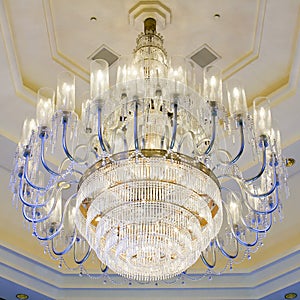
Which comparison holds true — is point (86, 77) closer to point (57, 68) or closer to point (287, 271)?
point (57, 68)

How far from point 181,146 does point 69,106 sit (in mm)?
714

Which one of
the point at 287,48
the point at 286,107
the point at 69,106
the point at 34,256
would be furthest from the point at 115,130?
the point at 34,256

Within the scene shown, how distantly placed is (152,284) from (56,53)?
265 cm

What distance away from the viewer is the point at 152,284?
584 centimetres

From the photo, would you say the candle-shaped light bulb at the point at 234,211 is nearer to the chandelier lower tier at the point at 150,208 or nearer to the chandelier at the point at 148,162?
the chandelier at the point at 148,162

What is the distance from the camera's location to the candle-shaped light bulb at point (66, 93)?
312 centimetres

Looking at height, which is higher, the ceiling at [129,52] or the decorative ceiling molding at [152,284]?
the ceiling at [129,52]

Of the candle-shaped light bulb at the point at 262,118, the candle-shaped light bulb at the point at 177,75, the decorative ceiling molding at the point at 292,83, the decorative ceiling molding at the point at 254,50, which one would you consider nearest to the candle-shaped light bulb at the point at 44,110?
the candle-shaped light bulb at the point at 177,75

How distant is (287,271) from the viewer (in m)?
5.50

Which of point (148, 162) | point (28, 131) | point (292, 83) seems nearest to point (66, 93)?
point (28, 131)

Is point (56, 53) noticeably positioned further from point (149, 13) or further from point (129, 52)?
point (149, 13)

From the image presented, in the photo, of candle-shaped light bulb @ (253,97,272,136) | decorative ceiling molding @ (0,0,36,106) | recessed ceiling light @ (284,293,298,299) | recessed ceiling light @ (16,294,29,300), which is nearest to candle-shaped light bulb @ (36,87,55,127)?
decorative ceiling molding @ (0,0,36,106)

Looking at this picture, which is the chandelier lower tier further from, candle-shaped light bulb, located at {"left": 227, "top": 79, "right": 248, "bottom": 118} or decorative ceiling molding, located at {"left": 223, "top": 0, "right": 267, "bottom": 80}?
decorative ceiling molding, located at {"left": 223, "top": 0, "right": 267, "bottom": 80}

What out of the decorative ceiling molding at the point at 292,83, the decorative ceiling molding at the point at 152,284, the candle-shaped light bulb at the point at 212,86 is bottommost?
the decorative ceiling molding at the point at 152,284
